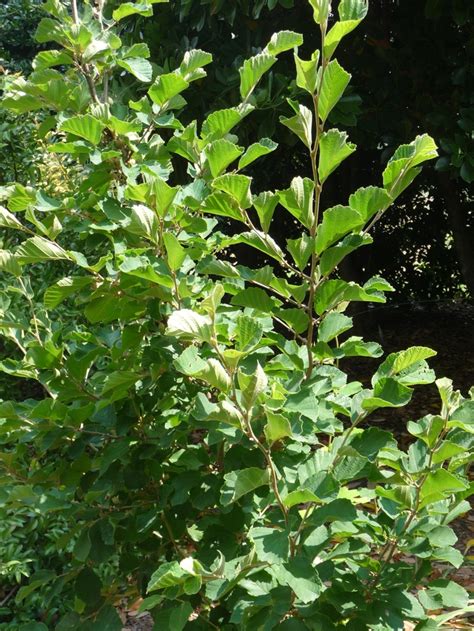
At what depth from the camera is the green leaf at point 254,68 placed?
5.05 feet

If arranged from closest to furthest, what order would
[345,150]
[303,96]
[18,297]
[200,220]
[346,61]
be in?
1. [345,150]
2. [200,220]
3. [18,297]
4. [303,96]
5. [346,61]

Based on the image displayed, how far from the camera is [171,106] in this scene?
1.78 metres

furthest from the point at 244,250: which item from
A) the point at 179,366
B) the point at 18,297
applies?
the point at 179,366

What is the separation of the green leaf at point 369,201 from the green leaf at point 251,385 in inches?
16.2

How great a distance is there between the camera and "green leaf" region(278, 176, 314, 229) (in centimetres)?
140

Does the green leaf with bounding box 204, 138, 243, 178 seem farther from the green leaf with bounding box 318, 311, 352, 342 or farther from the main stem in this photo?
the green leaf with bounding box 318, 311, 352, 342

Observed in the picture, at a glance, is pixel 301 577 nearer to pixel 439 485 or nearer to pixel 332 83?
pixel 439 485

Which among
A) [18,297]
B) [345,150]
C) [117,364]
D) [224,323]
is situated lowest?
[18,297]

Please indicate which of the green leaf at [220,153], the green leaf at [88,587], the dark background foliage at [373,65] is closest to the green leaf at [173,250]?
the green leaf at [220,153]

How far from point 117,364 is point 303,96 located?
3093 millimetres

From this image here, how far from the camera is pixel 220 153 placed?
4.87ft

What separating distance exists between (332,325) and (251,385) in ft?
1.21

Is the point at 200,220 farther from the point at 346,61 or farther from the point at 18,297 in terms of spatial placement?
the point at 346,61

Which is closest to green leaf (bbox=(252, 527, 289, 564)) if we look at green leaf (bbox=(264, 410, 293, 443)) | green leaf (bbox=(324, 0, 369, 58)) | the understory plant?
the understory plant
